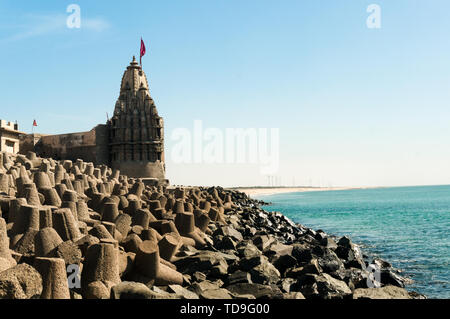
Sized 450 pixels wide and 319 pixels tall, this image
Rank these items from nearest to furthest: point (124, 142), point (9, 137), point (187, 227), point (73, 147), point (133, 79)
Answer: point (187, 227)
point (124, 142)
point (73, 147)
point (9, 137)
point (133, 79)

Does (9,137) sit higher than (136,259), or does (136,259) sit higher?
(9,137)

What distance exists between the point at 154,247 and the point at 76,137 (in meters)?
26.2

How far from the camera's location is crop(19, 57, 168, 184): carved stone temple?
A: 30.3 meters

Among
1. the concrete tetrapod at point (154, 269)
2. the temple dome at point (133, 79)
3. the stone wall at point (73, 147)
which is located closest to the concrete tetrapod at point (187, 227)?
the concrete tetrapod at point (154, 269)

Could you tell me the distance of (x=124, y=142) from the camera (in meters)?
30.2

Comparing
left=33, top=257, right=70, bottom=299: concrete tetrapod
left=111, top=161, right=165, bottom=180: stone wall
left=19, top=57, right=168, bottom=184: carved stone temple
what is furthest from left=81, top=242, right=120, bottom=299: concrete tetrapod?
left=111, top=161, right=165, bottom=180: stone wall

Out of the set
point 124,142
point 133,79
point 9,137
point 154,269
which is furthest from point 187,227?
point 9,137

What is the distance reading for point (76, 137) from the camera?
3077cm

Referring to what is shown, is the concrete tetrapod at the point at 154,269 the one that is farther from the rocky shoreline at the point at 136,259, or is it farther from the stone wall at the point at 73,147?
the stone wall at the point at 73,147

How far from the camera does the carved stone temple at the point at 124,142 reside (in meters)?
30.3

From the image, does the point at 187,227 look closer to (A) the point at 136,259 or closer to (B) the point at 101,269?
(A) the point at 136,259

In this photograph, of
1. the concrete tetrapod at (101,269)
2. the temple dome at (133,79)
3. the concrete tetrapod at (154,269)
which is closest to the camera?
the concrete tetrapod at (101,269)
